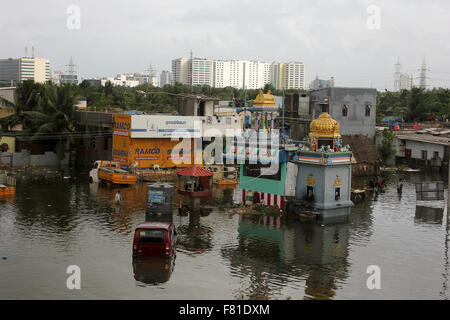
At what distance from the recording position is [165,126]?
151ft

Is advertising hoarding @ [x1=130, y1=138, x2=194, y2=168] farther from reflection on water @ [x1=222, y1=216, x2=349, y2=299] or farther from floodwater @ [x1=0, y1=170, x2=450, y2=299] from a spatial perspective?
reflection on water @ [x1=222, y1=216, x2=349, y2=299]

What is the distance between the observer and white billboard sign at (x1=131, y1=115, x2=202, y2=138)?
44.8m

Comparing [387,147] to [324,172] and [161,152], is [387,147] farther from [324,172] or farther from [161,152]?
[324,172]

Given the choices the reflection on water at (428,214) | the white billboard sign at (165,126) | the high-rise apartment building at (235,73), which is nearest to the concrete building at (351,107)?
the white billboard sign at (165,126)

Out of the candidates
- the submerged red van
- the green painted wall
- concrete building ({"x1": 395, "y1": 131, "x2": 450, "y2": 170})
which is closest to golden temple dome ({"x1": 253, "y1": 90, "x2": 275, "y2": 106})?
the green painted wall

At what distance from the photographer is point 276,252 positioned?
2306 cm

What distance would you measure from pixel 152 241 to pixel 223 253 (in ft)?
10.5

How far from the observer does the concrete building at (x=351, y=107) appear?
53.5 m

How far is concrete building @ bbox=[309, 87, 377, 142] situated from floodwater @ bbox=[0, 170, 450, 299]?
2053cm

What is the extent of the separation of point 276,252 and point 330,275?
3.43 m

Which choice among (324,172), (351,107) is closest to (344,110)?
(351,107)

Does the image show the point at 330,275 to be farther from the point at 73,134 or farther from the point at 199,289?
the point at 73,134

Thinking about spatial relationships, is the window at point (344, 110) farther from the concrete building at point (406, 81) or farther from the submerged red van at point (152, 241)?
the concrete building at point (406, 81)
